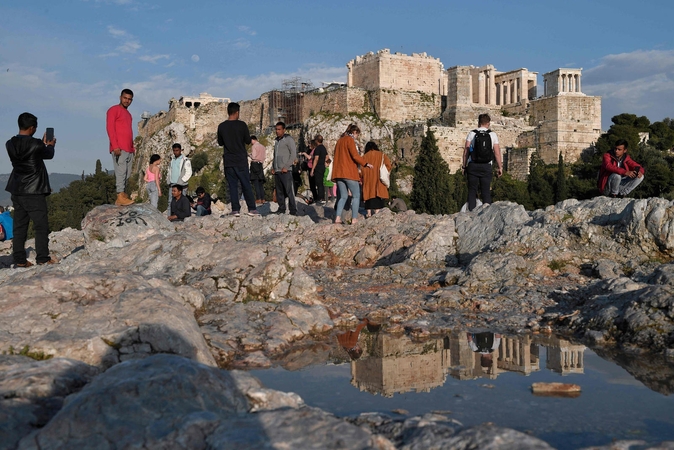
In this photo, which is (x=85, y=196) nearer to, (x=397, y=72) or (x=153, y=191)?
(x=397, y=72)

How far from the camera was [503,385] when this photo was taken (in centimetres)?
339

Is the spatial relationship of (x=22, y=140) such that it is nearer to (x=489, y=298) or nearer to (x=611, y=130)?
(x=489, y=298)

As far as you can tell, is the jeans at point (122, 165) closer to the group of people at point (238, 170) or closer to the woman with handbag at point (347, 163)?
the group of people at point (238, 170)

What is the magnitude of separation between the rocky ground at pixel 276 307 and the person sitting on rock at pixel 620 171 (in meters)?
1.53

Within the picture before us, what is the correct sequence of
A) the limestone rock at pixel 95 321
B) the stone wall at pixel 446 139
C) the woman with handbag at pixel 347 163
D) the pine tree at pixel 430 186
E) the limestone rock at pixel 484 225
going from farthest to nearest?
the stone wall at pixel 446 139 < the pine tree at pixel 430 186 < the woman with handbag at pixel 347 163 < the limestone rock at pixel 484 225 < the limestone rock at pixel 95 321

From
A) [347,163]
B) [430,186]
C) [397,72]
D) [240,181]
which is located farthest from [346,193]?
[397,72]

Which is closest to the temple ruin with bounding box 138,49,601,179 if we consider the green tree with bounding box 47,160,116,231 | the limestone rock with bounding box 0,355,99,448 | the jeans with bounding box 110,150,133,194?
the green tree with bounding box 47,160,116,231

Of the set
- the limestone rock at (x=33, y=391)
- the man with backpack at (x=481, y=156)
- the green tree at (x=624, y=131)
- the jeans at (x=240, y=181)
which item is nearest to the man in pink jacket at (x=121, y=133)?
the jeans at (x=240, y=181)

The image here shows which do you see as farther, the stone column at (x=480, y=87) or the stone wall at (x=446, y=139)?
the stone column at (x=480, y=87)

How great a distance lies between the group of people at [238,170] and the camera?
688 centimetres

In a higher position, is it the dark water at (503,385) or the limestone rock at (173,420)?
the limestone rock at (173,420)

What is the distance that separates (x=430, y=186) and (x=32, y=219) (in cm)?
2683

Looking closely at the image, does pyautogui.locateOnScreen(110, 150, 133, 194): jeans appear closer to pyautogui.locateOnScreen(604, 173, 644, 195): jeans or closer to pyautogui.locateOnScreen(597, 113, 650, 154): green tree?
pyautogui.locateOnScreen(604, 173, 644, 195): jeans

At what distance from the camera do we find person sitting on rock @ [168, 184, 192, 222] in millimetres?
10734
